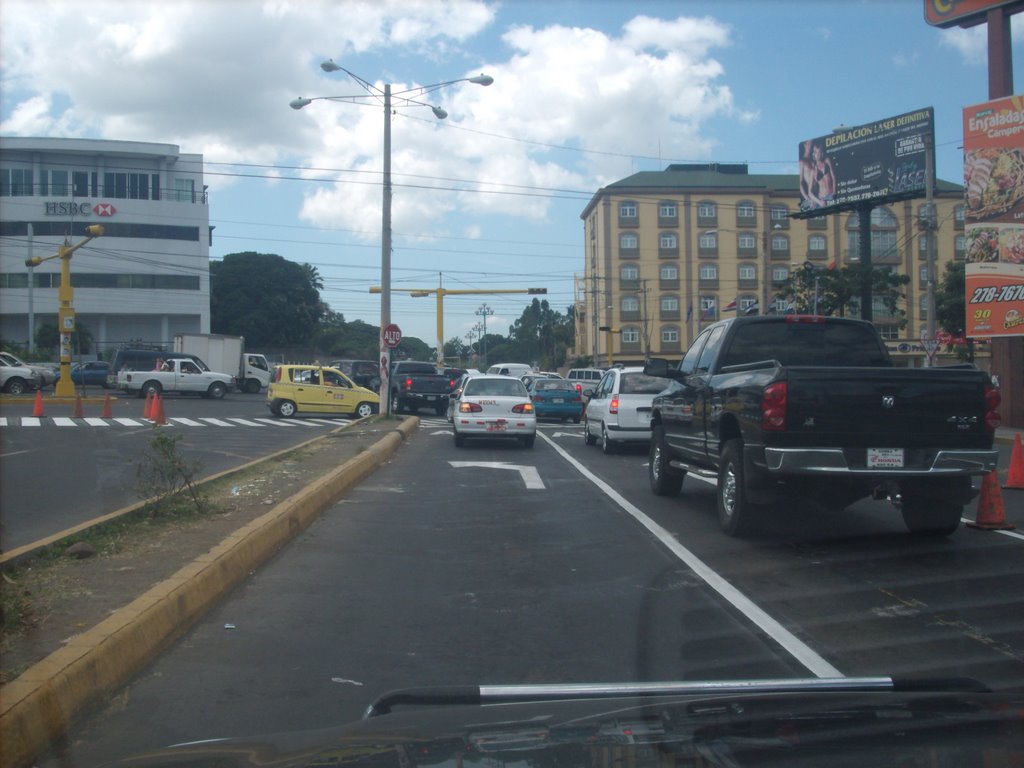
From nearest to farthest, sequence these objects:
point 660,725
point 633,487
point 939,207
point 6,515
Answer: point 660,725 < point 6,515 < point 633,487 < point 939,207

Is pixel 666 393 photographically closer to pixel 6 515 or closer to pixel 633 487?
pixel 633 487

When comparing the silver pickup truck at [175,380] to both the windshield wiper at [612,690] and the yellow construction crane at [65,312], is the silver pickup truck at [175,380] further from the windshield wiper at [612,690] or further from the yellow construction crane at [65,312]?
the windshield wiper at [612,690]

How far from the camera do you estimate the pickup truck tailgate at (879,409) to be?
8195mm

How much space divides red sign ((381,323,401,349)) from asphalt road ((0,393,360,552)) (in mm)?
2996

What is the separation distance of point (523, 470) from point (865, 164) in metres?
32.7

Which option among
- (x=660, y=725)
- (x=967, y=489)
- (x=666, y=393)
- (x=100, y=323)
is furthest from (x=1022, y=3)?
(x=100, y=323)

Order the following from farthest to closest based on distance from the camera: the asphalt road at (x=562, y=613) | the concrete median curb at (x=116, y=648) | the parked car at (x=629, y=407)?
the parked car at (x=629, y=407), the asphalt road at (x=562, y=613), the concrete median curb at (x=116, y=648)

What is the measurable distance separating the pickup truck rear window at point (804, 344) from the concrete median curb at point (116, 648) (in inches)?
208

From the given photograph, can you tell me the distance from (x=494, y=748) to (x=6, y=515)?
31.2 ft

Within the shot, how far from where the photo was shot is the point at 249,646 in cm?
587

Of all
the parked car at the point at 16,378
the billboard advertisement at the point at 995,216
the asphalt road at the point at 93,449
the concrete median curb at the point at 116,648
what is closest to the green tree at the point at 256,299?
the parked car at the point at 16,378

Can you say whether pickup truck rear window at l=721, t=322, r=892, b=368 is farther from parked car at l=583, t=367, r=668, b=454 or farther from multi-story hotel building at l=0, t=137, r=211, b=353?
multi-story hotel building at l=0, t=137, r=211, b=353

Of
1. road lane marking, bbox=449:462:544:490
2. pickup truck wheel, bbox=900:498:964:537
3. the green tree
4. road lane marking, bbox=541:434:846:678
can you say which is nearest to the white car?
road lane marking, bbox=449:462:544:490

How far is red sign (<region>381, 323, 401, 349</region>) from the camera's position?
2689 cm
